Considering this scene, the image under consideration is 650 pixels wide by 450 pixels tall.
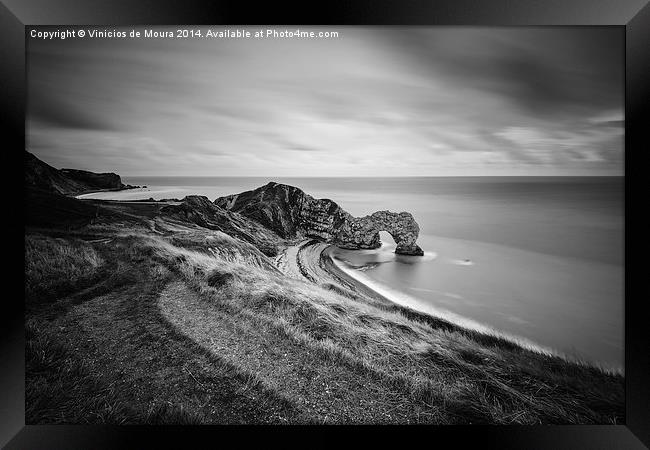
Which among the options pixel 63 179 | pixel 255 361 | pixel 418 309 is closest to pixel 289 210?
pixel 255 361

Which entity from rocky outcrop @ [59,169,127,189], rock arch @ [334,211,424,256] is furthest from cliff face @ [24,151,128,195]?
rock arch @ [334,211,424,256]

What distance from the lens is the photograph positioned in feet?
10.9

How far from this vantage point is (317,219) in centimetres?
432

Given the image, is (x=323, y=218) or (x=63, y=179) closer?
(x=63, y=179)

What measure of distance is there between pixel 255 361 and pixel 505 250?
374cm

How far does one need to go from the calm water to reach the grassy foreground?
359mm

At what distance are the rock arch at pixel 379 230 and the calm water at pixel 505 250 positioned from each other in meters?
0.11

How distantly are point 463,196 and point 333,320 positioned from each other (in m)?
2.75

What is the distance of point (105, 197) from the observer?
12.7ft

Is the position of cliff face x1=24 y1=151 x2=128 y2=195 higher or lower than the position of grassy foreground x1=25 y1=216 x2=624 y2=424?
higher

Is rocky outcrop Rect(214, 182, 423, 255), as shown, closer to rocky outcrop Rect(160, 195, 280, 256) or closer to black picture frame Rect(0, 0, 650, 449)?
rocky outcrop Rect(160, 195, 280, 256)

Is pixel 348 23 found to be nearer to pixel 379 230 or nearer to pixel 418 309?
pixel 379 230

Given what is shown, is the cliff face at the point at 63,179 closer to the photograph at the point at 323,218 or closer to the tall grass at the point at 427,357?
the photograph at the point at 323,218

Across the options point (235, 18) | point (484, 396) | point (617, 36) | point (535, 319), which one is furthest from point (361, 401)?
point (617, 36)
